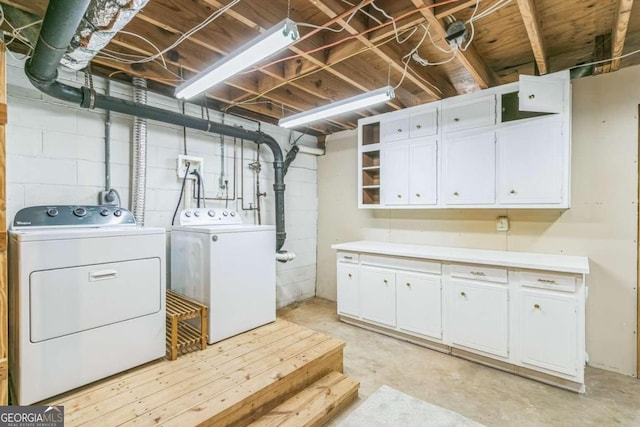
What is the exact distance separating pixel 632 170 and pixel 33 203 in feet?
15.5

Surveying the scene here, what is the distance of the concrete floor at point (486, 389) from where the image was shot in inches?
81.4

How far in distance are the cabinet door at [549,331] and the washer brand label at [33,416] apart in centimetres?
311

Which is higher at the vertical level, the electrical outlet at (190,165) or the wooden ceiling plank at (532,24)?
the wooden ceiling plank at (532,24)

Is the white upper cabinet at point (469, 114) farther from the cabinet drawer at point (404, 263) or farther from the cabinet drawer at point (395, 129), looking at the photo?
the cabinet drawer at point (404, 263)

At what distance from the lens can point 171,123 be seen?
2902 mm

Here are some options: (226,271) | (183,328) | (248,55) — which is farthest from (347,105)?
(183,328)

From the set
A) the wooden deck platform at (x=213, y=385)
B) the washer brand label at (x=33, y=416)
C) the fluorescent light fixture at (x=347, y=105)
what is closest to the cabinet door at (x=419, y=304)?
the wooden deck platform at (x=213, y=385)

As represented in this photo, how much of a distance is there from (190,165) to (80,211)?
3.64 feet

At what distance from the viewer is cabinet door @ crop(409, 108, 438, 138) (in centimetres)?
328

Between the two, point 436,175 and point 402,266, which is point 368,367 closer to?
point 402,266

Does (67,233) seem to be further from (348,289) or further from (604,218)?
(604,218)

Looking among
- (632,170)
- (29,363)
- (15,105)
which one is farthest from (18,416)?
(632,170)

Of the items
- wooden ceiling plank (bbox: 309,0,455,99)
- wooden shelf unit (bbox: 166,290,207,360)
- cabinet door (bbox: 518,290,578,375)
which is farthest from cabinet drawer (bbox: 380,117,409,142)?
wooden shelf unit (bbox: 166,290,207,360)

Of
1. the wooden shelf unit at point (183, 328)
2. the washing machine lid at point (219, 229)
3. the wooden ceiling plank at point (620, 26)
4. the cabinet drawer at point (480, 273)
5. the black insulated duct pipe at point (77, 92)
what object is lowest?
the wooden shelf unit at point (183, 328)
